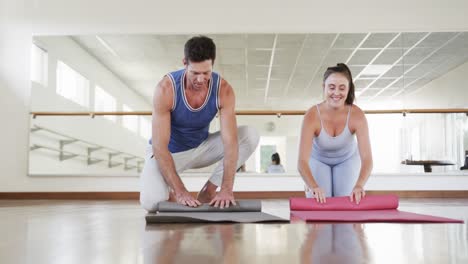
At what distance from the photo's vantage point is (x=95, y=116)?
15.7ft

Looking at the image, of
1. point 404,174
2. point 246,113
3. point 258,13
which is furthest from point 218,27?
point 404,174

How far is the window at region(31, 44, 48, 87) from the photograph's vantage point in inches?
189

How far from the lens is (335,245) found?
3.67 feet

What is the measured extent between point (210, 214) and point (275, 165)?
271 centimetres

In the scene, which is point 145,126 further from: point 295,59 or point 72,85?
point 295,59

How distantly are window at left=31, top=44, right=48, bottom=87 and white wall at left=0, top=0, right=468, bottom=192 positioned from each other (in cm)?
6

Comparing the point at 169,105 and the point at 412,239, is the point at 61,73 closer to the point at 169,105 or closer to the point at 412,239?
the point at 169,105

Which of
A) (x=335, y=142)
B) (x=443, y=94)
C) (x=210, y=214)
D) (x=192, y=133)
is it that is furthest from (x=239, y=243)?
(x=443, y=94)

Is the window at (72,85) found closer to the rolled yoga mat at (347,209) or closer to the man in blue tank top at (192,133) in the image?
the man in blue tank top at (192,133)

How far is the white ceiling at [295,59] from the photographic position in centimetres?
475

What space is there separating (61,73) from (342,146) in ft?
12.4

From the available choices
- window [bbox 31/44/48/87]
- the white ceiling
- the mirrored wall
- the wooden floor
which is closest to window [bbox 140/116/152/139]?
the mirrored wall

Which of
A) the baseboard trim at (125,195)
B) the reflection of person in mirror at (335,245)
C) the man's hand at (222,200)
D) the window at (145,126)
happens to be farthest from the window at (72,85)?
the reflection of person in mirror at (335,245)

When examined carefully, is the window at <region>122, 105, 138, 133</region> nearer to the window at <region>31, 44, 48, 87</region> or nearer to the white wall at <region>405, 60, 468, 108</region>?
the window at <region>31, 44, 48, 87</region>
